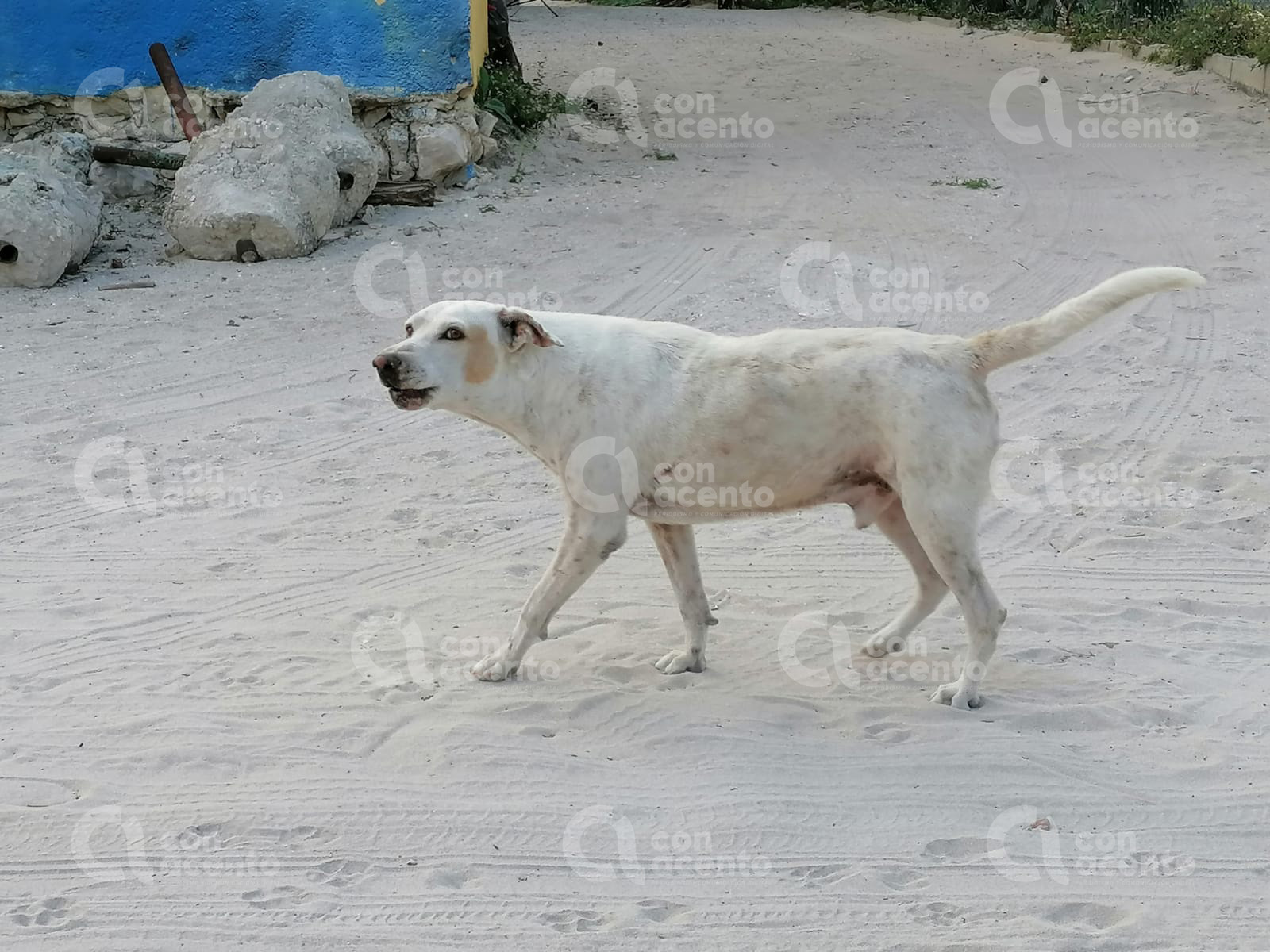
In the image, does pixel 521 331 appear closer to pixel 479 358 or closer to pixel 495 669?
pixel 479 358

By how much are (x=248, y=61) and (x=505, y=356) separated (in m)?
8.37

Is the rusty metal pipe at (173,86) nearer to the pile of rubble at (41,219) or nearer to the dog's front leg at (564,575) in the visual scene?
the pile of rubble at (41,219)

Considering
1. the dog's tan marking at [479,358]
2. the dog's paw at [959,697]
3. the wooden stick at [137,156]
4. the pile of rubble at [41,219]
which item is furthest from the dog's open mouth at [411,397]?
the wooden stick at [137,156]

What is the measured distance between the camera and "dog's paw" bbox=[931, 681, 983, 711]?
217 inches

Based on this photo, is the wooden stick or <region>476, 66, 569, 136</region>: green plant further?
<region>476, 66, 569, 136</region>: green plant

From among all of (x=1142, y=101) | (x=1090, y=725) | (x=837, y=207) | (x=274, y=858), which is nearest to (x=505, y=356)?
(x=274, y=858)

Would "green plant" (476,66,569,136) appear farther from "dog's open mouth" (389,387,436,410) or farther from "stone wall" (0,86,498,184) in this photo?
"dog's open mouth" (389,387,436,410)

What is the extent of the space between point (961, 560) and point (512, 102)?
10285 millimetres

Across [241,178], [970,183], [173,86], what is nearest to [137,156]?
[173,86]

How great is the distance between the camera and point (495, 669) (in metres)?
5.73

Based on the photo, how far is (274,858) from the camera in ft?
15.0

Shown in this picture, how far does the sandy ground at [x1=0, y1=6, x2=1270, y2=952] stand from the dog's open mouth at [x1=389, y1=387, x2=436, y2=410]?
1.15 meters

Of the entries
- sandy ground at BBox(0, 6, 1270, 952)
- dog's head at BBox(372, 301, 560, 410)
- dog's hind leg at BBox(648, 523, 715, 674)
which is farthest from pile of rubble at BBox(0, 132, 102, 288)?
dog's hind leg at BBox(648, 523, 715, 674)

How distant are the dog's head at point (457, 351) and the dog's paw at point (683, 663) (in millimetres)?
1320
